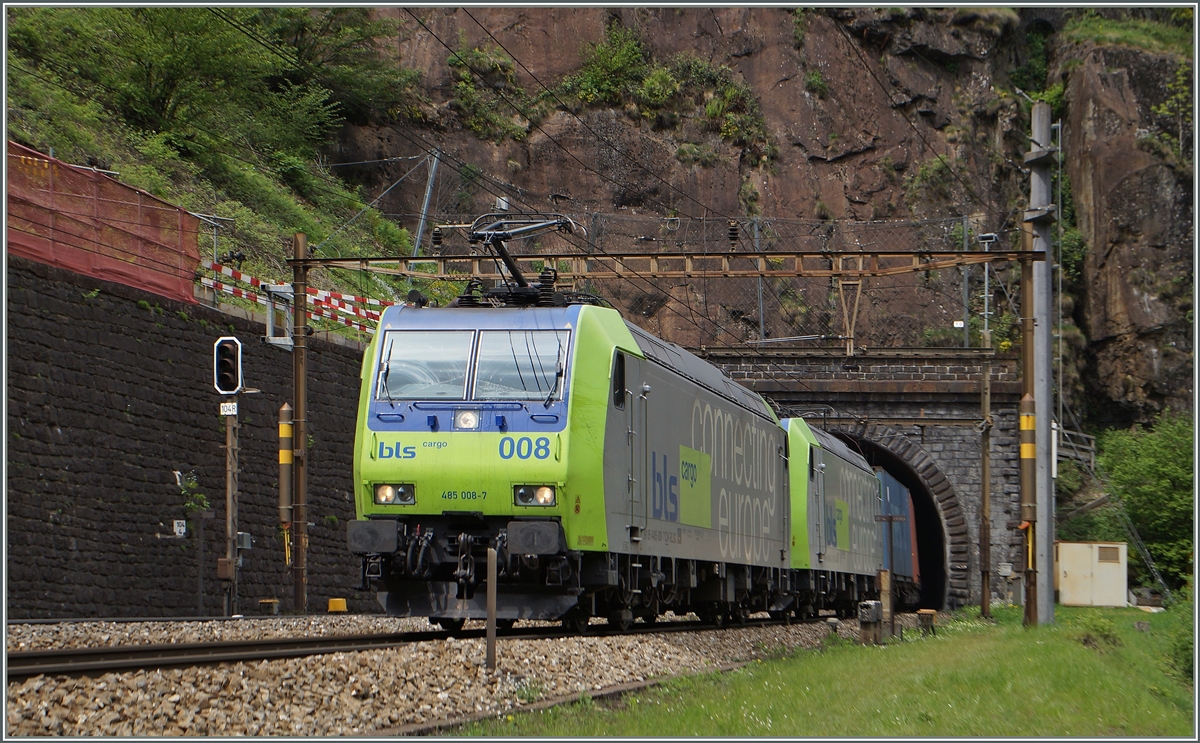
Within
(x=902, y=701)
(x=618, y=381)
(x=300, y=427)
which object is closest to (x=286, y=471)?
(x=300, y=427)

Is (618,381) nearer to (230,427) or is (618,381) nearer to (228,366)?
(230,427)

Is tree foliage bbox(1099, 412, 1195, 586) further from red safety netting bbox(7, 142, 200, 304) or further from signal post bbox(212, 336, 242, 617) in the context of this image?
red safety netting bbox(7, 142, 200, 304)

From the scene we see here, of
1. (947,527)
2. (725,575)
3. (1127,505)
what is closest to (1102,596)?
(947,527)

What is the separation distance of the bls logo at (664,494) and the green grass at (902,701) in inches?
81.3

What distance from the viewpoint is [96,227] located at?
60.1 ft

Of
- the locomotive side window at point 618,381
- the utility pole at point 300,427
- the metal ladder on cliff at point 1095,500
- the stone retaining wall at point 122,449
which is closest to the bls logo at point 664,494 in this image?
the locomotive side window at point 618,381

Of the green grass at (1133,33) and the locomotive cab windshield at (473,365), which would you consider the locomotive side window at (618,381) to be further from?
the green grass at (1133,33)

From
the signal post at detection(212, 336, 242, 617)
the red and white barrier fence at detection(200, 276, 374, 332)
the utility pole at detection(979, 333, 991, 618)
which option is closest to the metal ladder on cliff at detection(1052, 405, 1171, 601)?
the utility pole at detection(979, 333, 991, 618)

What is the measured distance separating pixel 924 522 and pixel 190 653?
38439mm

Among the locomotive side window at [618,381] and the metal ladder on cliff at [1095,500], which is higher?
the locomotive side window at [618,381]

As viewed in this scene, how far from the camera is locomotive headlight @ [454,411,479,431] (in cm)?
1298

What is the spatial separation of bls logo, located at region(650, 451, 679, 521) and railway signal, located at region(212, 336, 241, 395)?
665 centimetres

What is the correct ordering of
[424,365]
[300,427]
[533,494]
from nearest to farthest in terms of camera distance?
1. [533,494]
2. [424,365]
3. [300,427]

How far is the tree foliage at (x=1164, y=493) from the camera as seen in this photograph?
4047 centimetres
